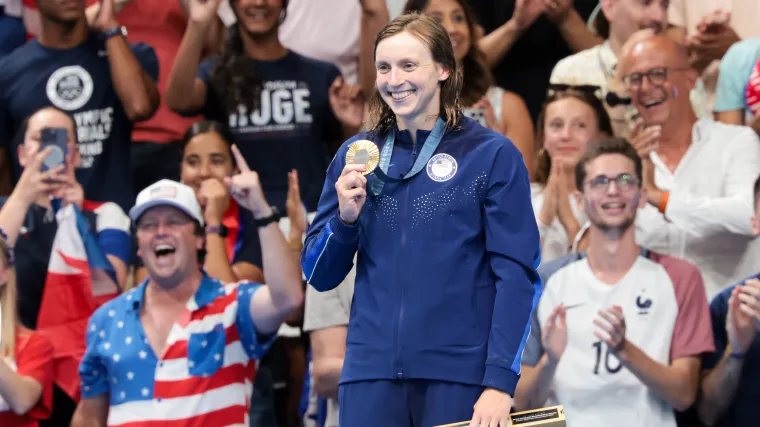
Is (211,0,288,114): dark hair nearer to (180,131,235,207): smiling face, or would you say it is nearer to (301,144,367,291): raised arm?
(180,131,235,207): smiling face

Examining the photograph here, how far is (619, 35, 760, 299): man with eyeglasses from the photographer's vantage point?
459 cm

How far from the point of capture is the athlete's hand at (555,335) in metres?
4.16

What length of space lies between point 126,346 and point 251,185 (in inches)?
31.3

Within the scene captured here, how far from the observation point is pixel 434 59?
2.67 meters

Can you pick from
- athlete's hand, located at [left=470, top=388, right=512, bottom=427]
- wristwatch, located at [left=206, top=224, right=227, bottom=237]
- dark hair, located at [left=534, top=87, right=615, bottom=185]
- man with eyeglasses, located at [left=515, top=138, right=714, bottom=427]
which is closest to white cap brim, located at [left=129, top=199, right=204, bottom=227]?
wristwatch, located at [left=206, top=224, right=227, bottom=237]

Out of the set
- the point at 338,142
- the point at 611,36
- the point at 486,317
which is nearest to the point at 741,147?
the point at 611,36

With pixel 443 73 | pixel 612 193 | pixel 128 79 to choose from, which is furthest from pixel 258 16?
pixel 443 73

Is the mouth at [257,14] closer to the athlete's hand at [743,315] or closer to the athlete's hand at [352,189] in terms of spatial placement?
the athlete's hand at [743,315]

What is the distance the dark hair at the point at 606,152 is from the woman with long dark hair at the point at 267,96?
4.12ft

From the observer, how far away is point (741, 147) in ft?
15.5

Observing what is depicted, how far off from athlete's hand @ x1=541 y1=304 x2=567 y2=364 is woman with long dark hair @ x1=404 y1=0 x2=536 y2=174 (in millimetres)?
1312

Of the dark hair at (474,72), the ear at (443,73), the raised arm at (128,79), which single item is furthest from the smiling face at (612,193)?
the raised arm at (128,79)

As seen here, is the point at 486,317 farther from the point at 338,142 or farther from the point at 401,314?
the point at 338,142

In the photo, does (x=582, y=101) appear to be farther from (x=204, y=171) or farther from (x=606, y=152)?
(x=204, y=171)
